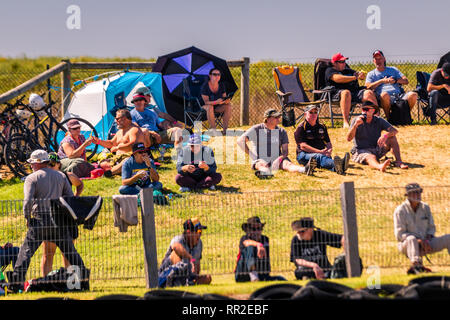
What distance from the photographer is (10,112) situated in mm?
14266

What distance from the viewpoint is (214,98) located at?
1584cm

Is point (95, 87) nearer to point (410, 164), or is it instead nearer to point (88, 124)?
point (88, 124)

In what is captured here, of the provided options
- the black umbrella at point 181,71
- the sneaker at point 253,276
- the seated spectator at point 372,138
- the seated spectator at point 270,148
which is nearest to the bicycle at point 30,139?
the black umbrella at point 181,71

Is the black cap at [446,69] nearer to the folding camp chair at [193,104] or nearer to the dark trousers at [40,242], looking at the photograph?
the folding camp chair at [193,104]

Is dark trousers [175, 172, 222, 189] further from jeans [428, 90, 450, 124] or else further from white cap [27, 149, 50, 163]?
jeans [428, 90, 450, 124]

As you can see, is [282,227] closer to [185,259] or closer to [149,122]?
[185,259]

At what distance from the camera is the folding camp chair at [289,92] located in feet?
53.6

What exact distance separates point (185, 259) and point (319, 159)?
533 centimetres

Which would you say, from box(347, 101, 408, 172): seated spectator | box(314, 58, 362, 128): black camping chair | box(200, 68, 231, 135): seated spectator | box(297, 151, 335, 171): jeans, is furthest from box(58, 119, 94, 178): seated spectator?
box(314, 58, 362, 128): black camping chair

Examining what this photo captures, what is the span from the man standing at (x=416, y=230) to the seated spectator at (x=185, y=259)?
7.69ft

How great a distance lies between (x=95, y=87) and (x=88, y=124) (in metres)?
1.84
